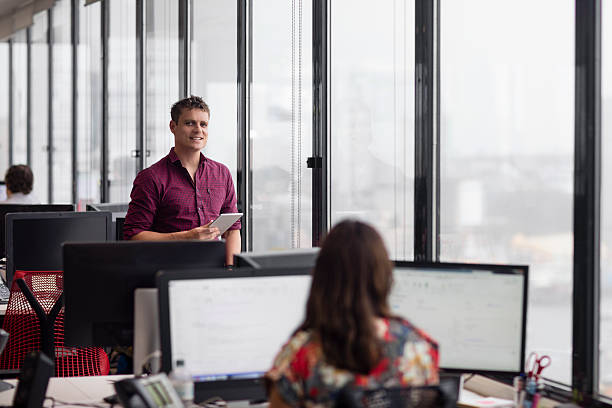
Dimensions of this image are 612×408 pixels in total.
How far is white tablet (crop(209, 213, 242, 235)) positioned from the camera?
3604 mm

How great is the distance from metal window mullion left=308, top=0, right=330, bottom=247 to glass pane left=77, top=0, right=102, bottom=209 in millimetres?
4983

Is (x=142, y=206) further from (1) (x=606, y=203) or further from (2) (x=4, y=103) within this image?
(2) (x=4, y=103)

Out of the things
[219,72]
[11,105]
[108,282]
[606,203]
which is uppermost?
[11,105]

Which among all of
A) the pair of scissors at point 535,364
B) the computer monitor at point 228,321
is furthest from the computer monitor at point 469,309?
the computer monitor at point 228,321

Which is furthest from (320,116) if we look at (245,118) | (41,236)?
(41,236)

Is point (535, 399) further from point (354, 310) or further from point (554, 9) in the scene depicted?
point (554, 9)

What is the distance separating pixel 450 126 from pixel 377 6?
81cm

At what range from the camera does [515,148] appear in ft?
9.32

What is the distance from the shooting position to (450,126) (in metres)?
3.18

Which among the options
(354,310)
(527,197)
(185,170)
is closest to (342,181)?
(185,170)

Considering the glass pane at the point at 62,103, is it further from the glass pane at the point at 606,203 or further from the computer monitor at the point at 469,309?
the glass pane at the point at 606,203

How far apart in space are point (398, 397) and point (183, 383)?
73 centimetres

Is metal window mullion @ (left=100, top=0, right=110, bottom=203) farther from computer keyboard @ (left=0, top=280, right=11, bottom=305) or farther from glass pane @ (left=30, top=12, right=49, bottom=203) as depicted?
computer keyboard @ (left=0, top=280, right=11, bottom=305)

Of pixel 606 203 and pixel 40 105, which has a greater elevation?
pixel 40 105
